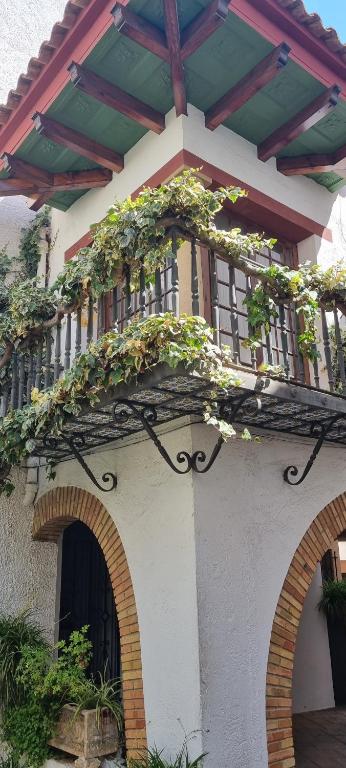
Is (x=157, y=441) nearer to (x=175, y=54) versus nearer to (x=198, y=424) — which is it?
(x=198, y=424)

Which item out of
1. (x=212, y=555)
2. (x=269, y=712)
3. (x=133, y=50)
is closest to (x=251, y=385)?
(x=212, y=555)

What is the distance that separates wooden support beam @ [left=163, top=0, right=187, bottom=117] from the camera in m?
4.55

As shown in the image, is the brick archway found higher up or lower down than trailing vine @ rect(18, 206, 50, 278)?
lower down

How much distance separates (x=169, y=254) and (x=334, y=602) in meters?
6.06

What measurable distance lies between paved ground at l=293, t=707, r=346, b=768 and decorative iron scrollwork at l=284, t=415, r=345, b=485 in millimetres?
2675

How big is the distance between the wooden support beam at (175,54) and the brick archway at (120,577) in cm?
358

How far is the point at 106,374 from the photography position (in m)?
3.65

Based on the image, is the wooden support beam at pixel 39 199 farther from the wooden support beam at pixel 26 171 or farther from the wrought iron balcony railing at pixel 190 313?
the wrought iron balcony railing at pixel 190 313

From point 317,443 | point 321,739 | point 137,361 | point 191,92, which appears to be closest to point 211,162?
point 191,92

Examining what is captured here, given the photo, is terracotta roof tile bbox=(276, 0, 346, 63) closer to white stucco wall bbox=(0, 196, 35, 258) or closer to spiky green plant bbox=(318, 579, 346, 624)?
white stucco wall bbox=(0, 196, 35, 258)

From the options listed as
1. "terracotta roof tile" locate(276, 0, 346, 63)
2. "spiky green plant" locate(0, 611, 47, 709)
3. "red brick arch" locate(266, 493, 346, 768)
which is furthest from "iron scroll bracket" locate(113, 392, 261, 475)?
"terracotta roof tile" locate(276, 0, 346, 63)

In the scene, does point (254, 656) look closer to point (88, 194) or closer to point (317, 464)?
point (317, 464)

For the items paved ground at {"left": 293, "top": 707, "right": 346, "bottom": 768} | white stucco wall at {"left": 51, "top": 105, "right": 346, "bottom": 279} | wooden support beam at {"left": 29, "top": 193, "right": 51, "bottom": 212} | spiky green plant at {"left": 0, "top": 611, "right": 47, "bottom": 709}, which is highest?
wooden support beam at {"left": 29, "top": 193, "right": 51, "bottom": 212}

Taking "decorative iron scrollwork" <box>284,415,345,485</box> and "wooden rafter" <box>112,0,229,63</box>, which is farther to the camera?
"wooden rafter" <box>112,0,229,63</box>
